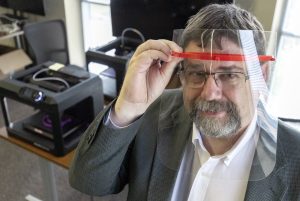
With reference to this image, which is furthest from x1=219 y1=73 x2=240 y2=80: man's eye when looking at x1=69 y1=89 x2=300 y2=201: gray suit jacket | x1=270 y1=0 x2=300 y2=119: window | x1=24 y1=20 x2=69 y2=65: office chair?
x1=24 y1=20 x2=69 y2=65: office chair

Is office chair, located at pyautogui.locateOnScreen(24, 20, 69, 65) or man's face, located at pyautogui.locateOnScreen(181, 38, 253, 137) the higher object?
man's face, located at pyautogui.locateOnScreen(181, 38, 253, 137)

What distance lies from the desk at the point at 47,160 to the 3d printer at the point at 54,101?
24 mm

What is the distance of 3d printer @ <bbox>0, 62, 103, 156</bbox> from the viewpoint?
1388mm

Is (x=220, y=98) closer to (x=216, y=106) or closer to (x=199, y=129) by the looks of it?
(x=216, y=106)

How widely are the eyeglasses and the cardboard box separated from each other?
2.65 m

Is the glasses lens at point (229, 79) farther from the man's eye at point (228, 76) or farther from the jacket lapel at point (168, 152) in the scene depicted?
the jacket lapel at point (168, 152)

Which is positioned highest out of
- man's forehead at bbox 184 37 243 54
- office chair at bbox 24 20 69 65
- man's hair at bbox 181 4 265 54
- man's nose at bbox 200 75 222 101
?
man's hair at bbox 181 4 265 54

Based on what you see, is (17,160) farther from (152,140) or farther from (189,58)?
(189,58)

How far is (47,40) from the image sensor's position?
286 cm

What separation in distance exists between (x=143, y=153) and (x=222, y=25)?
491 mm

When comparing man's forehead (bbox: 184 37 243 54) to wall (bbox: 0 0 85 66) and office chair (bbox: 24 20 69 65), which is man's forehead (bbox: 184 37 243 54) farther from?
wall (bbox: 0 0 85 66)

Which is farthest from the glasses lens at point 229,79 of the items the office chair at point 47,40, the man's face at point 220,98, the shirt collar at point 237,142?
the office chair at point 47,40

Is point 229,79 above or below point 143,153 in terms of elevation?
above

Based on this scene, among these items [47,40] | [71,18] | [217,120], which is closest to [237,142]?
[217,120]
